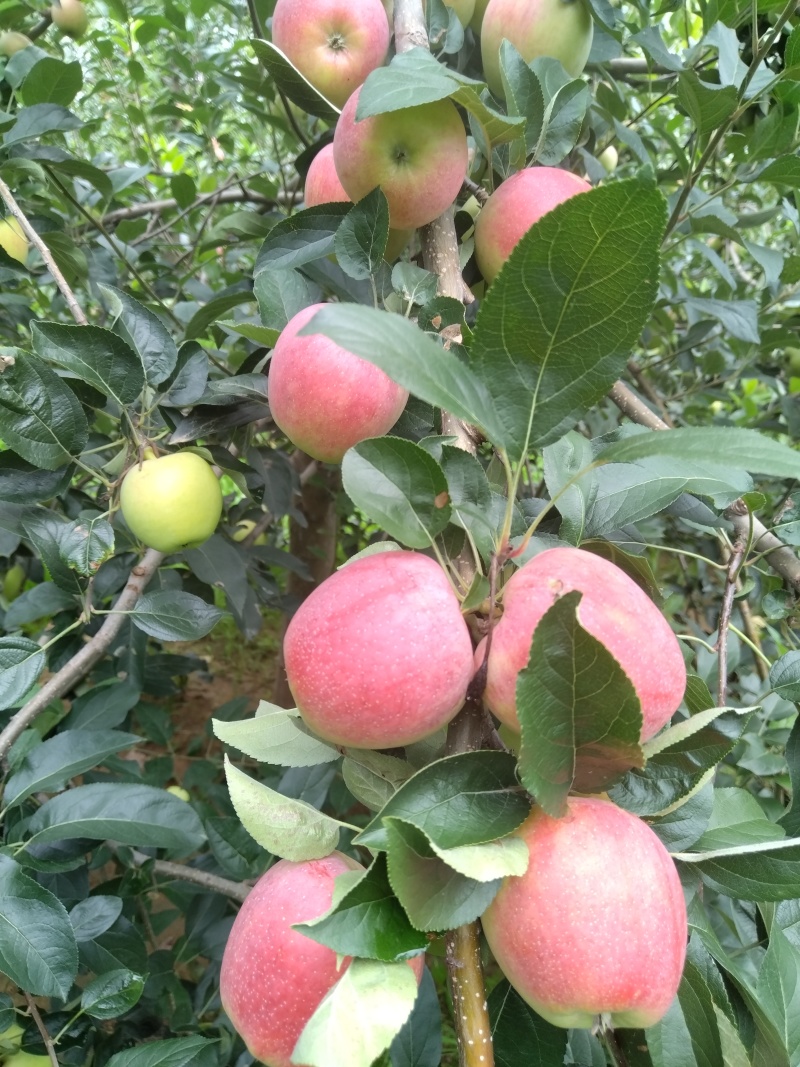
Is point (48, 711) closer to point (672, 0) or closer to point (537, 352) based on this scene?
point (537, 352)

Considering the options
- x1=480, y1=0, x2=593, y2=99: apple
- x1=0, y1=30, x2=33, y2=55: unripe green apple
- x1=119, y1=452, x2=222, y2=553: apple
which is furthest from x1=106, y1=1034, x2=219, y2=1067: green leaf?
x1=0, y1=30, x2=33, y2=55: unripe green apple

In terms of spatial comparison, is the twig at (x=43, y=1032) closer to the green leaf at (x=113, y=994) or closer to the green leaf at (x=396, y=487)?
the green leaf at (x=113, y=994)

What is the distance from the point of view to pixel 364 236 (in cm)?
77

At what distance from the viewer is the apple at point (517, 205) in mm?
806

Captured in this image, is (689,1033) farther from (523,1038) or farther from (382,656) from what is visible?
(382,656)

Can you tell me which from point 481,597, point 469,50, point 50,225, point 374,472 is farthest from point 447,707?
point 50,225

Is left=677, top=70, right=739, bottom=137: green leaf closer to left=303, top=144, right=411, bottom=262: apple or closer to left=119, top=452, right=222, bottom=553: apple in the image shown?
left=303, top=144, right=411, bottom=262: apple

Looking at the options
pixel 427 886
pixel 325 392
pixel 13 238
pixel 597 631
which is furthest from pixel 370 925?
pixel 13 238

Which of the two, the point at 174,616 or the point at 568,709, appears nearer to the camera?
the point at 568,709

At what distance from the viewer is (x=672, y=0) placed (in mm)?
1092

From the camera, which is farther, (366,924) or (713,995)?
(713,995)

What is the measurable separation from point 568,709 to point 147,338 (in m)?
0.79

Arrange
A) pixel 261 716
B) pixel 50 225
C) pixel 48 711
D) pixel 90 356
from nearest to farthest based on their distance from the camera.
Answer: pixel 261 716 < pixel 90 356 < pixel 50 225 < pixel 48 711

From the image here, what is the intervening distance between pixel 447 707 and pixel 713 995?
37 cm
